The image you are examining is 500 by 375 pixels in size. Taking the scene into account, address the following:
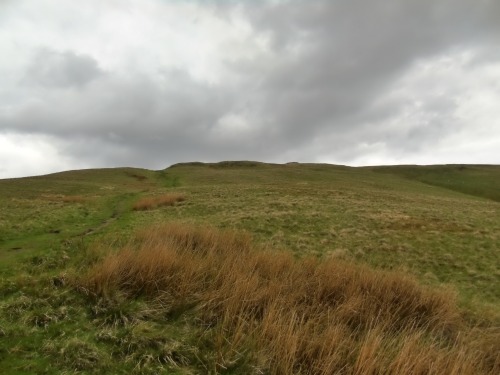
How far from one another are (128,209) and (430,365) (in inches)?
1248

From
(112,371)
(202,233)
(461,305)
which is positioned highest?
(202,233)

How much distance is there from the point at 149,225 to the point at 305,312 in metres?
15.0

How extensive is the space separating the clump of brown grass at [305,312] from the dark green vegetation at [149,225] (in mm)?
A: 377

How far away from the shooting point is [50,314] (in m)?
7.60

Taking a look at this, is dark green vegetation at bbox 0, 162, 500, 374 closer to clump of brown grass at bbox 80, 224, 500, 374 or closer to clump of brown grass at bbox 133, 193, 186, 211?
clump of brown grass at bbox 80, 224, 500, 374

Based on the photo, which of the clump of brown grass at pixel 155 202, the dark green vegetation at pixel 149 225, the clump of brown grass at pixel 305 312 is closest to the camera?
the clump of brown grass at pixel 305 312

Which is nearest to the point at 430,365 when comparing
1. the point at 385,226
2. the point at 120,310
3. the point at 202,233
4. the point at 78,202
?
the point at 120,310

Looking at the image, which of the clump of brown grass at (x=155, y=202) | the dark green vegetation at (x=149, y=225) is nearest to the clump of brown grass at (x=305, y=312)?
the dark green vegetation at (x=149, y=225)

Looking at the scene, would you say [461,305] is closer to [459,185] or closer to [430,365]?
[430,365]

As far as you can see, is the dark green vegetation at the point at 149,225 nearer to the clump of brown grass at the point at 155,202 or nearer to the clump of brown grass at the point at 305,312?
the clump of brown grass at the point at 305,312

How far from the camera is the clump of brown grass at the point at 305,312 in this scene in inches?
243

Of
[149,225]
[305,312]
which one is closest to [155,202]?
[149,225]

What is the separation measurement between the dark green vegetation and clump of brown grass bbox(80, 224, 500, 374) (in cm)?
38

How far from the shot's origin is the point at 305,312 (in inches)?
302
